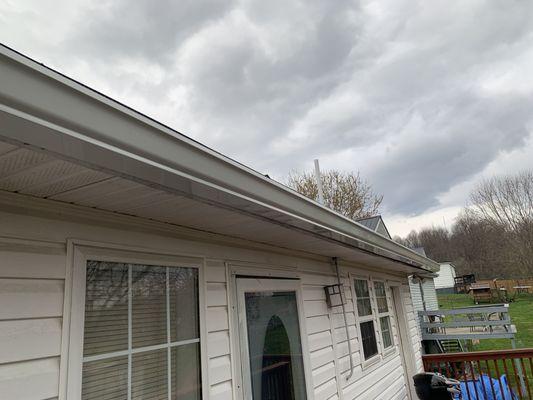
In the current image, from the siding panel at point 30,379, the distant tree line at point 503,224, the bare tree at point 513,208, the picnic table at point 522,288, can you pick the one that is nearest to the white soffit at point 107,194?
the siding panel at point 30,379

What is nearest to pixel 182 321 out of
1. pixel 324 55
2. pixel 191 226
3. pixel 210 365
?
pixel 210 365

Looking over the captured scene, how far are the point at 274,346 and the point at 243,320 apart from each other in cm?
47

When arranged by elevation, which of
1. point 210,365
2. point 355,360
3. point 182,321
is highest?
point 182,321

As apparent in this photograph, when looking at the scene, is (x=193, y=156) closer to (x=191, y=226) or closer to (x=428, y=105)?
(x=191, y=226)

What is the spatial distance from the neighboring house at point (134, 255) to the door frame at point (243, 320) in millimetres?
12

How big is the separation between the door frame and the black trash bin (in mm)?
1788

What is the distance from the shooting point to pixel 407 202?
63.7 feet

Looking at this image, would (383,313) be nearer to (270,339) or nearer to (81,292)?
(270,339)

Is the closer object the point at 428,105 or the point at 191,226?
the point at 191,226

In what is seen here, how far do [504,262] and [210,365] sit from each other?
26.7m

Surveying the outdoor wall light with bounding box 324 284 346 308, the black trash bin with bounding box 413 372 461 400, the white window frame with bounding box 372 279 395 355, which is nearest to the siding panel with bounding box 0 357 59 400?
the outdoor wall light with bounding box 324 284 346 308

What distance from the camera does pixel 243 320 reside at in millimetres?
2346

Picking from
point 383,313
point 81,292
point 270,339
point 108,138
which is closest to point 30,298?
point 81,292

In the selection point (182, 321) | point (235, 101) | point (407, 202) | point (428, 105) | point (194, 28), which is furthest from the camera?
point (407, 202)
